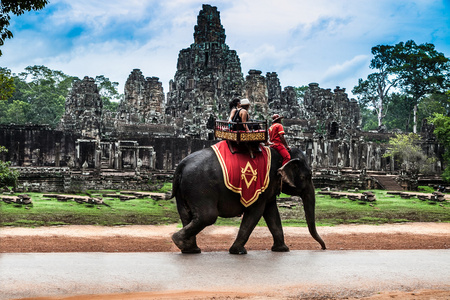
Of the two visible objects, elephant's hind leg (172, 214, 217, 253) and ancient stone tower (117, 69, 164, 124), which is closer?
elephant's hind leg (172, 214, 217, 253)

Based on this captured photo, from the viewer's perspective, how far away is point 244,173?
7.72m

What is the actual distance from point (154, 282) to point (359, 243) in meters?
7.40

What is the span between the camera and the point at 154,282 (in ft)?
18.6

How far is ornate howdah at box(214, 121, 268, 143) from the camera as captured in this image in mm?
7707

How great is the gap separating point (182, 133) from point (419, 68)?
98.1 ft

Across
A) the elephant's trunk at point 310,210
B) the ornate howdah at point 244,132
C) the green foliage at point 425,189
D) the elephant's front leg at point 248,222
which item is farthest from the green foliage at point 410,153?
the ornate howdah at point 244,132

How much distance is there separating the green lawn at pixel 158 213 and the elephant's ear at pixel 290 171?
7.54 meters

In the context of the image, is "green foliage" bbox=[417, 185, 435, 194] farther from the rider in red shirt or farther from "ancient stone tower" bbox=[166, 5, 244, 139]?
the rider in red shirt

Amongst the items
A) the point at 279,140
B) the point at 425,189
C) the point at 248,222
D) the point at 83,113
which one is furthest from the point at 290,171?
the point at 83,113

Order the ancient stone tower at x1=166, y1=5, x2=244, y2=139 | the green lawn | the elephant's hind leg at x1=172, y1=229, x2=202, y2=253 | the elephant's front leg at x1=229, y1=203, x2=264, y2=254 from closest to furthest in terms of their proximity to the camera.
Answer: the elephant's hind leg at x1=172, y1=229, x2=202, y2=253 → the elephant's front leg at x1=229, y1=203, x2=264, y2=254 → the green lawn → the ancient stone tower at x1=166, y1=5, x2=244, y2=139

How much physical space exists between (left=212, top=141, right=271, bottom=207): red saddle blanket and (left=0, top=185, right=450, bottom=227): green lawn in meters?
7.91

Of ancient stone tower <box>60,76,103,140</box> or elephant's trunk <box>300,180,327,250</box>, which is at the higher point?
ancient stone tower <box>60,76,103,140</box>

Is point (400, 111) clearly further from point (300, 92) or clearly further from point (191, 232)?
point (191, 232)

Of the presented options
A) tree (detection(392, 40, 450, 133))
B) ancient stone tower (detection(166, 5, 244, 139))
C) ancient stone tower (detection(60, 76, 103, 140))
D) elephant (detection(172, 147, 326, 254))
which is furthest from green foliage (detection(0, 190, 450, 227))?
tree (detection(392, 40, 450, 133))
